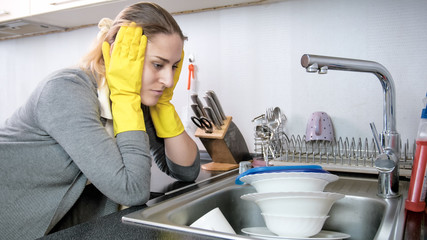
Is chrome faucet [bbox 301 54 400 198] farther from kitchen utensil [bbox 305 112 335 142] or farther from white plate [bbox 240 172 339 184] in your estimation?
kitchen utensil [bbox 305 112 335 142]

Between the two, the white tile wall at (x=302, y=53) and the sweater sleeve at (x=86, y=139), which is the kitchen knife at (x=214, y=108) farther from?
the sweater sleeve at (x=86, y=139)

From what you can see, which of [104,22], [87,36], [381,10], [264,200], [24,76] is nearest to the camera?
[264,200]

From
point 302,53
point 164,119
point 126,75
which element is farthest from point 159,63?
point 302,53

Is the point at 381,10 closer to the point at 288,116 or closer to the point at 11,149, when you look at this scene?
the point at 288,116

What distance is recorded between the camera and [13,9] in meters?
1.71

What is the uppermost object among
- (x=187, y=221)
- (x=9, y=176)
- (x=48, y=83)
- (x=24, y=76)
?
(x=24, y=76)

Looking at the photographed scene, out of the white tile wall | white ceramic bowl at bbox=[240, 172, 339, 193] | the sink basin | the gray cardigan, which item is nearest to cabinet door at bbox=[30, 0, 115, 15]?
the white tile wall

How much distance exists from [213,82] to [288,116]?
14.9 inches

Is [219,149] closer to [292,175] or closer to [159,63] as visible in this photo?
[159,63]

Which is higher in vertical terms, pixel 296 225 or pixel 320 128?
pixel 320 128

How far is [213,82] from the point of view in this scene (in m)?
1.64

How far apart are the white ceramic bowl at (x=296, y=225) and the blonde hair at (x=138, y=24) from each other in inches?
23.3

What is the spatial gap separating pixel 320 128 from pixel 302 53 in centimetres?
31

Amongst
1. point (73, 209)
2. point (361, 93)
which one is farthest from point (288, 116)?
point (73, 209)
